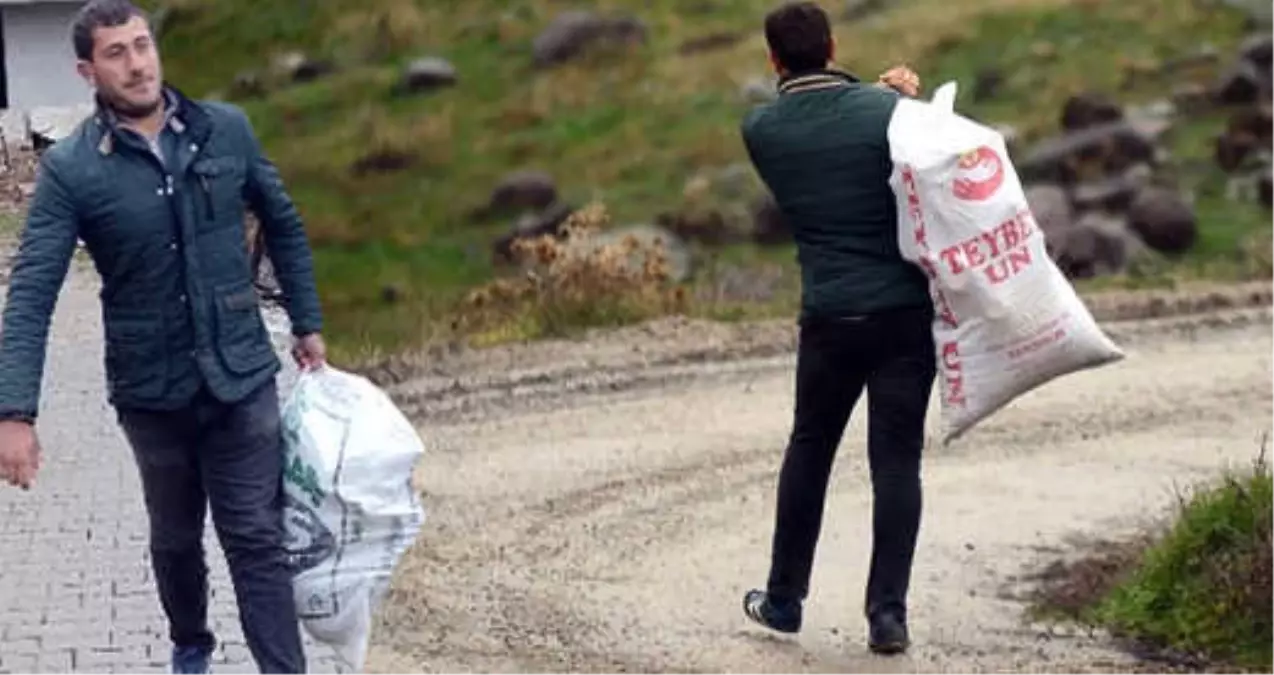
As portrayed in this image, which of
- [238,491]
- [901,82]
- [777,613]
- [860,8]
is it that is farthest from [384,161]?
[238,491]

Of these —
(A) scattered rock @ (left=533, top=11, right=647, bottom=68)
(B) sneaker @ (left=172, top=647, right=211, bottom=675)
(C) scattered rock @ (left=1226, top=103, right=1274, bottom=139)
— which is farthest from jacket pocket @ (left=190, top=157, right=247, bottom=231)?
(A) scattered rock @ (left=533, top=11, right=647, bottom=68)

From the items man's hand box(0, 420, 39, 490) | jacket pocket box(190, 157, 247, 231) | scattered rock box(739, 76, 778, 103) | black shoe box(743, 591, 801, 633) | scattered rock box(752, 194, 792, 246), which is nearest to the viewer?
man's hand box(0, 420, 39, 490)

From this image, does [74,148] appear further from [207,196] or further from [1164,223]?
[1164,223]

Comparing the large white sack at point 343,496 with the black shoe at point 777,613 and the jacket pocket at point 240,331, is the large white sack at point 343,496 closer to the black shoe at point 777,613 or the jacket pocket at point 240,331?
the jacket pocket at point 240,331

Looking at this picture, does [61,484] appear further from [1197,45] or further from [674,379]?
[1197,45]

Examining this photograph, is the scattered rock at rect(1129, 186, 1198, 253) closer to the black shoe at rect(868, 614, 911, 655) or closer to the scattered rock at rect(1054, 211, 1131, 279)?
the scattered rock at rect(1054, 211, 1131, 279)

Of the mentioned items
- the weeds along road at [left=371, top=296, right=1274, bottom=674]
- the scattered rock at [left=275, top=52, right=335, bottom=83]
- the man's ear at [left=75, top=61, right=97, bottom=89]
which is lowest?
the scattered rock at [left=275, top=52, right=335, bottom=83]

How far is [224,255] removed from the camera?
5.91m

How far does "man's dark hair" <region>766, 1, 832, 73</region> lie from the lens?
687 cm

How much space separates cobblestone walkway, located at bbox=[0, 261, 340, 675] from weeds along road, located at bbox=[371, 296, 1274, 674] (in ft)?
2.07

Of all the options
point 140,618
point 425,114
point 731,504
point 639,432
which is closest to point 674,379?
point 639,432

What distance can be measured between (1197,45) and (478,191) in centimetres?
864

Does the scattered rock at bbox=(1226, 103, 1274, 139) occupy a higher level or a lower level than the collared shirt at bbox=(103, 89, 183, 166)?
lower

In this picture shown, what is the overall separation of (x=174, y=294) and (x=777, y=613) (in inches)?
85.6
